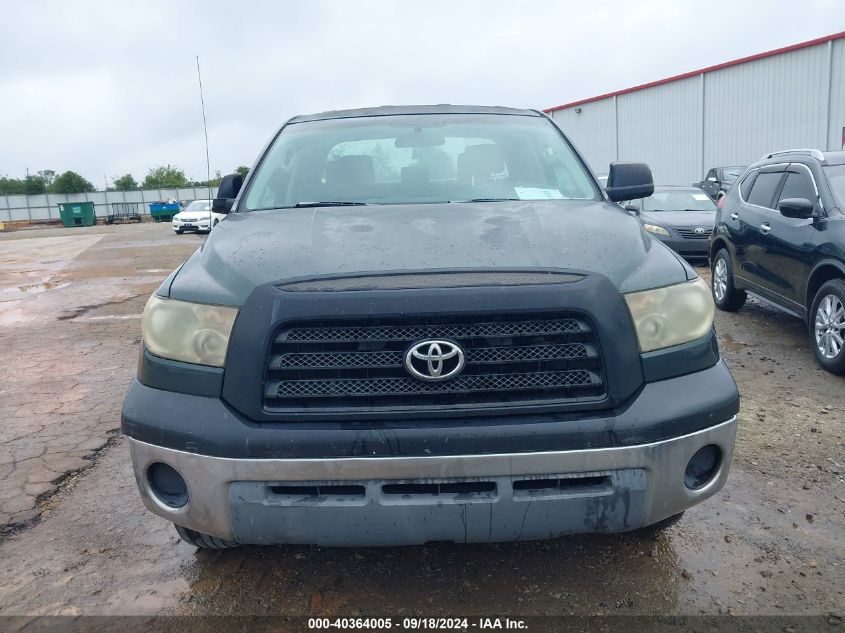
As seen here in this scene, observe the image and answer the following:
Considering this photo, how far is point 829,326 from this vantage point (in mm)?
5352

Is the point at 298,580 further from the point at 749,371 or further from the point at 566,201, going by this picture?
the point at 749,371

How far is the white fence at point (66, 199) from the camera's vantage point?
58.4 m

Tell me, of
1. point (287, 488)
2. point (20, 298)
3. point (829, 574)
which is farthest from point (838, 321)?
point (20, 298)

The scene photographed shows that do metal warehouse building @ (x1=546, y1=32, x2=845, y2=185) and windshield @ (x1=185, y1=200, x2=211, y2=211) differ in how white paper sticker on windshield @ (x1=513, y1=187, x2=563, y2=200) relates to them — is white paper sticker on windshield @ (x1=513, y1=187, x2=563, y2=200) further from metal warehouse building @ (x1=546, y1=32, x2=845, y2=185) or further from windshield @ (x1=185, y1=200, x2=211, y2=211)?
windshield @ (x1=185, y1=200, x2=211, y2=211)

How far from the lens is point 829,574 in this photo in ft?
8.60

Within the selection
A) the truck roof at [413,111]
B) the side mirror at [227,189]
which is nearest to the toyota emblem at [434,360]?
the side mirror at [227,189]

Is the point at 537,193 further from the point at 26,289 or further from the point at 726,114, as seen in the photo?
the point at 726,114

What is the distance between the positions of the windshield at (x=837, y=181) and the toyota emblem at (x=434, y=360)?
4721 mm

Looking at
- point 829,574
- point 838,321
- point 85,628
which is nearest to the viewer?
point 85,628

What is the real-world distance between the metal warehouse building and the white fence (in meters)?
39.2

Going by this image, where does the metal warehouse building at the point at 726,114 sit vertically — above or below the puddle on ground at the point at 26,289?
above

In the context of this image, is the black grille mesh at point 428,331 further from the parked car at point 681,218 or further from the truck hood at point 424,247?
the parked car at point 681,218

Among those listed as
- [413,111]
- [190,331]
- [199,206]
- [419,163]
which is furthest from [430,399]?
[199,206]

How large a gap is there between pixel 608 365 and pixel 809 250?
4385mm
